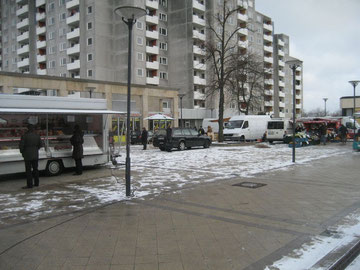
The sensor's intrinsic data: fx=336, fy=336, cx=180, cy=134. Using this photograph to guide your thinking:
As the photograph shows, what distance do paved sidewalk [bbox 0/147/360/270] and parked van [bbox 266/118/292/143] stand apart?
843 inches

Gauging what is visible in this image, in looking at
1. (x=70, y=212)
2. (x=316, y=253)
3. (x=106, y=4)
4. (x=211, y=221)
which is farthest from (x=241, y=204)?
(x=106, y=4)

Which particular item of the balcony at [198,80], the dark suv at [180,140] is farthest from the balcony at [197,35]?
the dark suv at [180,140]

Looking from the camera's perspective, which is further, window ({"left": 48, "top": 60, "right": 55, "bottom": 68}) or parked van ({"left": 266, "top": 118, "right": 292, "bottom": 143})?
window ({"left": 48, "top": 60, "right": 55, "bottom": 68})

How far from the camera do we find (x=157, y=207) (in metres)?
6.88

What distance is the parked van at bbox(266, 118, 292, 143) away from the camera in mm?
29531

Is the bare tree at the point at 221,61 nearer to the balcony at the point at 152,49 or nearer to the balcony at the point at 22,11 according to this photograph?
the balcony at the point at 152,49

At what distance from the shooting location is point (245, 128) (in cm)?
3088

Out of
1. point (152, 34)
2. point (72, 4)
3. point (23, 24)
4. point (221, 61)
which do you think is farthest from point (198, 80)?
point (23, 24)

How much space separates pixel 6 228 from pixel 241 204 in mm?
4442

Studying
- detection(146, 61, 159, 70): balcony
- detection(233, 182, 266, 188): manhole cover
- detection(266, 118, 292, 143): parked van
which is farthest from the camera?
detection(146, 61, 159, 70): balcony

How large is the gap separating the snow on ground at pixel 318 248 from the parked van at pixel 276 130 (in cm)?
2442

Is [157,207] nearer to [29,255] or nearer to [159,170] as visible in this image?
[29,255]

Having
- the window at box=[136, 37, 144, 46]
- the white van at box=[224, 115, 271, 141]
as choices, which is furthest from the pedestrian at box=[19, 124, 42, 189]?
the window at box=[136, 37, 144, 46]

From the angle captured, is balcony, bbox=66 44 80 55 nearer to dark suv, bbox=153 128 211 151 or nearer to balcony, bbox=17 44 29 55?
balcony, bbox=17 44 29 55
